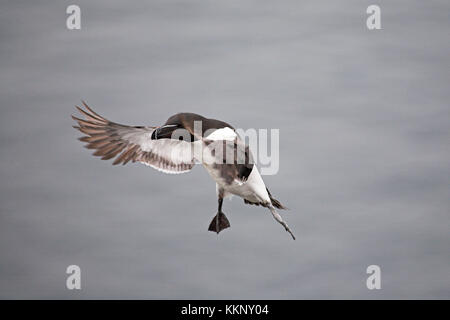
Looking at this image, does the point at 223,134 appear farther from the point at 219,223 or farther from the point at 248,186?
the point at 219,223

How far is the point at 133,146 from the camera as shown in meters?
9.98

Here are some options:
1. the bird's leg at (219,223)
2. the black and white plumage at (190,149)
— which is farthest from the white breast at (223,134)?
the bird's leg at (219,223)

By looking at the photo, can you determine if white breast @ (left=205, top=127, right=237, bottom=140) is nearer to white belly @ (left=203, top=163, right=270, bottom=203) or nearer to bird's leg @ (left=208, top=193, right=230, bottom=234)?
white belly @ (left=203, top=163, right=270, bottom=203)

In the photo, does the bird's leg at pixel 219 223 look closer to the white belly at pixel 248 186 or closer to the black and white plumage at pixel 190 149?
the black and white plumage at pixel 190 149

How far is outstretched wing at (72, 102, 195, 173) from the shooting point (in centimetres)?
984

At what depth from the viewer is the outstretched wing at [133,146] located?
32.3 ft

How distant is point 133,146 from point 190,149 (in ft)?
2.43

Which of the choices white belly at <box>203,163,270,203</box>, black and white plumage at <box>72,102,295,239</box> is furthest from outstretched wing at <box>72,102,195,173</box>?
white belly at <box>203,163,270,203</box>

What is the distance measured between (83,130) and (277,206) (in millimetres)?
2251

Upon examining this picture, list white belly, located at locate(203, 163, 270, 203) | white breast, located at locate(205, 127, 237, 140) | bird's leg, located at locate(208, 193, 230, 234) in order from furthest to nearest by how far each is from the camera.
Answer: bird's leg, located at locate(208, 193, 230, 234), white belly, located at locate(203, 163, 270, 203), white breast, located at locate(205, 127, 237, 140)

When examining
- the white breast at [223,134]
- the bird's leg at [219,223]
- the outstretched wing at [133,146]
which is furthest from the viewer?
the bird's leg at [219,223]

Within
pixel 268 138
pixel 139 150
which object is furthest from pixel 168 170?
pixel 268 138

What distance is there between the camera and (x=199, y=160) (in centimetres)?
937

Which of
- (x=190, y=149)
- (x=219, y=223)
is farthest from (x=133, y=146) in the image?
(x=219, y=223)
